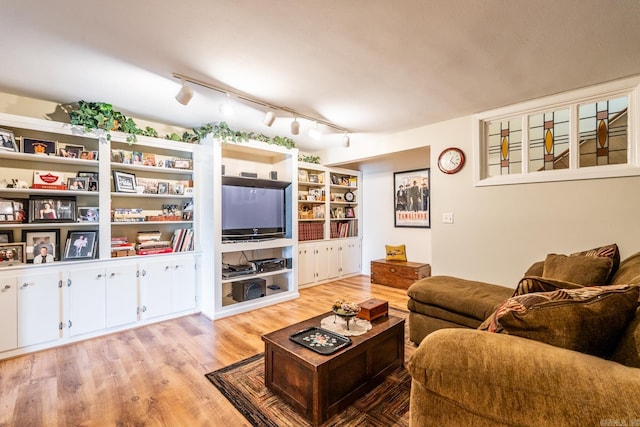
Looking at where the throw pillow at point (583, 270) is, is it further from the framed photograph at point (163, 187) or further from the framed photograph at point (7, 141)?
the framed photograph at point (7, 141)

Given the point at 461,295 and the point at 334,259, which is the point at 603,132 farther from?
the point at 334,259

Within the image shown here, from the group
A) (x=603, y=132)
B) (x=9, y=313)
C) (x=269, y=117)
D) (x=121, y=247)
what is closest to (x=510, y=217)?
(x=603, y=132)

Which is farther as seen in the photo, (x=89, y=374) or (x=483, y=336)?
(x=89, y=374)

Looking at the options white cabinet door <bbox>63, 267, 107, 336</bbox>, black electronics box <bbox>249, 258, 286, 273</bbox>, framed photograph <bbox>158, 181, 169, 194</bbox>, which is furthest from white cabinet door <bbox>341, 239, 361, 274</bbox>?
white cabinet door <bbox>63, 267, 107, 336</bbox>

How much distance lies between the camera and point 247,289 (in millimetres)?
3518

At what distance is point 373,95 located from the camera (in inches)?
105

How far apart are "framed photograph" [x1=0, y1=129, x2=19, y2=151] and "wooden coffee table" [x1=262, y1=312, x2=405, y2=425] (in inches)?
107

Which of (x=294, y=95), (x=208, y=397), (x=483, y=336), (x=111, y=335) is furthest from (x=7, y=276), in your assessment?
(x=483, y=336)

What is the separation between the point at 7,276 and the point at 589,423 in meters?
3.66

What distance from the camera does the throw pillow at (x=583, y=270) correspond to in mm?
1692

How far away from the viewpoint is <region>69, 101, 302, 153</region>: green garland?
268 centimetres

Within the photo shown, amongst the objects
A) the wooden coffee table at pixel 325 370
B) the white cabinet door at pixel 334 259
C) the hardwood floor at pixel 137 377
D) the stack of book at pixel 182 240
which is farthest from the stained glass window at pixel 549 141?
the stack of book at pixel 182 240

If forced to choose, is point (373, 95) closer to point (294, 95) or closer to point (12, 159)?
point (294, 95)

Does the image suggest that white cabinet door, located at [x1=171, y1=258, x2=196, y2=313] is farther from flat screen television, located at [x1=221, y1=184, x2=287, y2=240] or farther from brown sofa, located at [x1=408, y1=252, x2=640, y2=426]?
brown sofa, located at [x1=408, y1=252, x2=640, y2=426]
